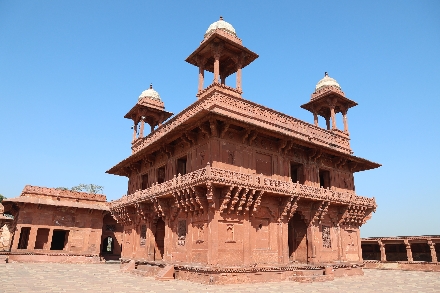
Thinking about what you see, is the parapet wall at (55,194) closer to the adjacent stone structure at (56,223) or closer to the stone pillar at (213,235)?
the adjacent stone structure at (56,223)

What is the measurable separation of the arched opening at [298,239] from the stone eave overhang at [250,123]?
469 cm

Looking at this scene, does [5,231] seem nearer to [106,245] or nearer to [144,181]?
[106,245]

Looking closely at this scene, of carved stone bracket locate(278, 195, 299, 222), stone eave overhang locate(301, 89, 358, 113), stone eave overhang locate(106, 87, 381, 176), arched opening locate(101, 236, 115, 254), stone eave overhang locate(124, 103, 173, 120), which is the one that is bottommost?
arched opening locate(101, 236, 115, 254)

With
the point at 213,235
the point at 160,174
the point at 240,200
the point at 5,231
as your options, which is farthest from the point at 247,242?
the point at 5,231

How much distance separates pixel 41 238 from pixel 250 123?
24218 mm

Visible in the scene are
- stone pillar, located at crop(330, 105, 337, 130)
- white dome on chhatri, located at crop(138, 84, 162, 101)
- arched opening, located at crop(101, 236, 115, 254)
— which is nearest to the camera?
stone pillar, located at crop(330, 105, 337, 130)

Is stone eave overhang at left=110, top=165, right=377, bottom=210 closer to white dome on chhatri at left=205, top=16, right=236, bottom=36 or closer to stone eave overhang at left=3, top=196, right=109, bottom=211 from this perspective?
white dome on chhatri at left=205, top=16, right=236, bottom=36

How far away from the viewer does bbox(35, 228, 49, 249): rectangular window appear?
95.5 ft

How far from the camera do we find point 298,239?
63.5 ft

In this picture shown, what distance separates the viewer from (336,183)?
2192 centimetres

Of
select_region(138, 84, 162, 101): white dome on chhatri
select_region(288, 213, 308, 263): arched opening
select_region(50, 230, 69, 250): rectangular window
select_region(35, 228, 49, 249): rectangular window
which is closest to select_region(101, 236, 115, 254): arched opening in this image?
select_region(50, 230, 69, 250): rectangular window

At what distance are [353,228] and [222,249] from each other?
38.5 ft

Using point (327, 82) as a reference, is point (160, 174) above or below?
below

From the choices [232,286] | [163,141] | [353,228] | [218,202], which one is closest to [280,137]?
[218,202]
